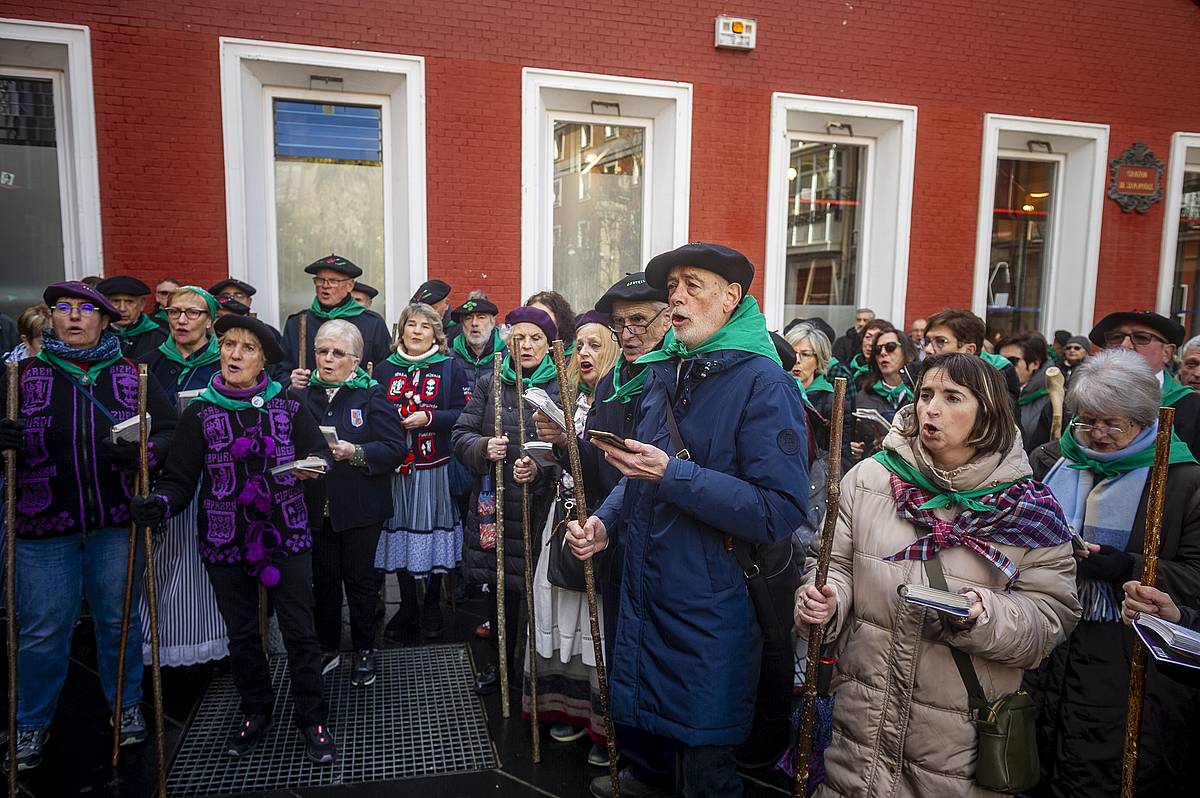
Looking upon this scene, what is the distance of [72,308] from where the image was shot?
11.9 feet

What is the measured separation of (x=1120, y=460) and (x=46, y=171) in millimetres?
8840

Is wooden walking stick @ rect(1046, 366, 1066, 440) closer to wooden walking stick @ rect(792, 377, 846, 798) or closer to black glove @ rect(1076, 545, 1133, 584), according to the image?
black glove @ rect(1076, 545, 1133, 584)

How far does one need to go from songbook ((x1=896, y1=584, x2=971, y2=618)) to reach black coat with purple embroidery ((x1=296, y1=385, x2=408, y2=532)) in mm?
2940

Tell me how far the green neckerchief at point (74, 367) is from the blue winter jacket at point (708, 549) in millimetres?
2726

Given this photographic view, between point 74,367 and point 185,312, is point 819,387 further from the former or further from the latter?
point 74,367

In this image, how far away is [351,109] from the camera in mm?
8156

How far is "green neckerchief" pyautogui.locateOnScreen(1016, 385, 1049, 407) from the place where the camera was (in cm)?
602

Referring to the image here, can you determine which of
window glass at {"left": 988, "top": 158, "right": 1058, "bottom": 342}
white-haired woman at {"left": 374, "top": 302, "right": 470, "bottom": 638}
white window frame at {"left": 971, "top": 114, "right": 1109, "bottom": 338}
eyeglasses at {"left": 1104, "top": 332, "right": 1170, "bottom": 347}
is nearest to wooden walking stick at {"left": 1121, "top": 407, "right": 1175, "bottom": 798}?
eyeglasses at {"left": 1104, "top": 332, "right": 1170, "bottom": 347}

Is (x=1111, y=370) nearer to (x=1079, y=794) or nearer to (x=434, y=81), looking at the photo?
(x=1079, y=794)

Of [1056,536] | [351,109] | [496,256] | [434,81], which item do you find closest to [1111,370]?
[1056,536]

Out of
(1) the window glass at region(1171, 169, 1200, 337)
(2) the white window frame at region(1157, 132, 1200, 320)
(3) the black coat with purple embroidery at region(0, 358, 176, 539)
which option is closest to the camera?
(3) the black coat with purple embroidery at region(0, 358, 176, 539)

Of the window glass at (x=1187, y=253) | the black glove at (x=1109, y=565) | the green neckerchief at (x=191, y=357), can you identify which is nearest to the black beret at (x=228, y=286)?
the green neckerchief at (x=191, y=357)

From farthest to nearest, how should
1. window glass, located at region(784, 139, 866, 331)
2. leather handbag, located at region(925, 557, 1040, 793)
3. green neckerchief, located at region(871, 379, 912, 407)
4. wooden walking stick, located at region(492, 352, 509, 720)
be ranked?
window glass, located at region(784, 139, 866, 331), green neckerchief, located at region(871, 379, 912, 407), wooden walking stick, located at region(492, 352, 509, 720), leather handbag, located at region(925, 557, 1040, 793)

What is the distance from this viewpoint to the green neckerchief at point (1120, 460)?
110 inches
